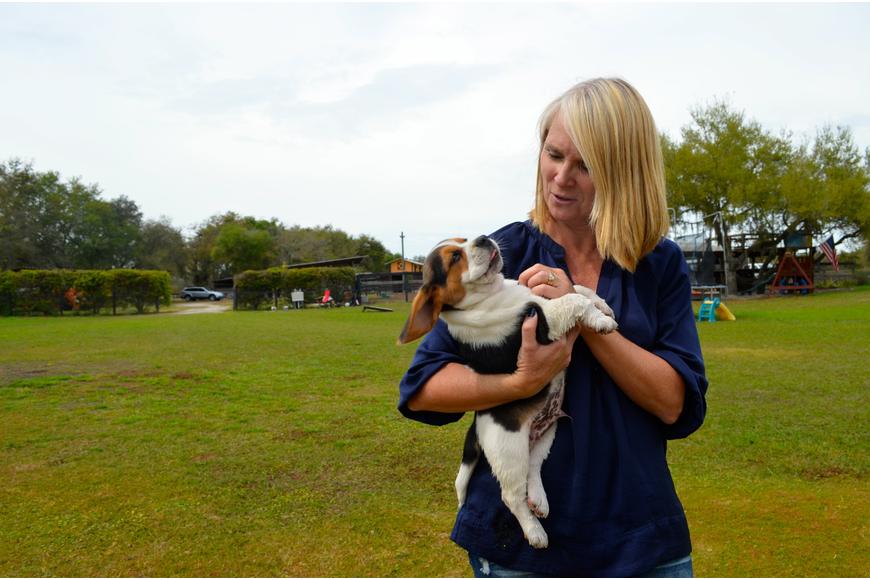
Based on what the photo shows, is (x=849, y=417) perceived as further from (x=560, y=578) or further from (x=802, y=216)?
(x=802, y=216)

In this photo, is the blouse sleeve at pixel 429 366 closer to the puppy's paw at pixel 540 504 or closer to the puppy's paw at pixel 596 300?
the puppy's paw at pixel 540 504

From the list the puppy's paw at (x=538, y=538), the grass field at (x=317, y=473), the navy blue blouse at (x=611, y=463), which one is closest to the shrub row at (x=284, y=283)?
the grass field at (x=317, y=473)

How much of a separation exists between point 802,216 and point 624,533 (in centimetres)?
4071

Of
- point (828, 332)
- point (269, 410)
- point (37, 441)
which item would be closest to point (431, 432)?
point (269, 410)

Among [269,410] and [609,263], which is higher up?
[609,263]

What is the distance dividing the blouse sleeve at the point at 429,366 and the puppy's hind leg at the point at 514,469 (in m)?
0.16

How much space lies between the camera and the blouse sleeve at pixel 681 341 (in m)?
1.93

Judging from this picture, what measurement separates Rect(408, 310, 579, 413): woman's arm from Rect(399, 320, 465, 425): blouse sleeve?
0.03 metres

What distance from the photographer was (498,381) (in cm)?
198

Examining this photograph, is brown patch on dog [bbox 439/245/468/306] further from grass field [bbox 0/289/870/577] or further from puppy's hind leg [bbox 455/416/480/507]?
grass field [bbox 0/289/870/577]

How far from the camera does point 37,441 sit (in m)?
7.87

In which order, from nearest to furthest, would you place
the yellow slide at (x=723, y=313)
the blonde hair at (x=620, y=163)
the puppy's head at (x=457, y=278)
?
1. the blonde hair at (x=620, y=163)
2. the puppy's head at (x=457, y=278)
3. the yellow slide at (x=723, y=313)

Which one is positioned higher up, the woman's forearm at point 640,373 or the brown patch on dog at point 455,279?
the brown patch on dog at point 455,279

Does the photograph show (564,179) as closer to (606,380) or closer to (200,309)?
(606,380)
